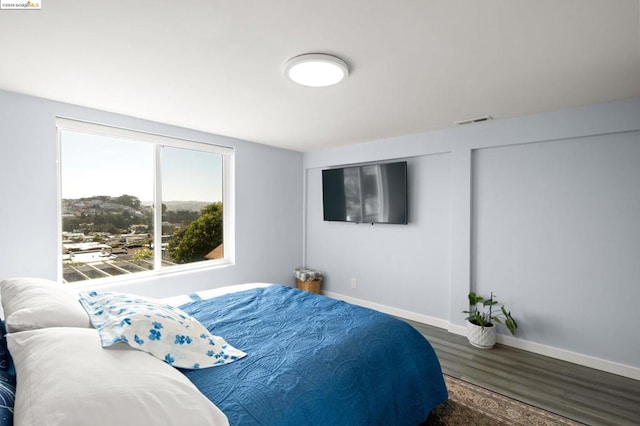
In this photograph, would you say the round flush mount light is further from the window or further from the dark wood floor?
the dark wood floor

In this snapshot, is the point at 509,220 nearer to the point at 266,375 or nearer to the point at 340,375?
the point at 340,375

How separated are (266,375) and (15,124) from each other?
2.93 m

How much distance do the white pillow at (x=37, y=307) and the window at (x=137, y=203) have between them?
5.42 ft

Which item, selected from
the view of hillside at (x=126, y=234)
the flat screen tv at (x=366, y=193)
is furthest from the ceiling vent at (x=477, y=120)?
the view of hillside at (x=126, y=234)

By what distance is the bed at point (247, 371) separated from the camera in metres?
0.87

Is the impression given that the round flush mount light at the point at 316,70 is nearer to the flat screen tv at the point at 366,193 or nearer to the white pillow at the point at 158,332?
the white pillow at the point at 158,332

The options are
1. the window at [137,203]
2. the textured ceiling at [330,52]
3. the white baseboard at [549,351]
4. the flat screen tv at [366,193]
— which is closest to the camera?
the textured ceiling at [330,52]

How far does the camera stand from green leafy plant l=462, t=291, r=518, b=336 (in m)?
3.15

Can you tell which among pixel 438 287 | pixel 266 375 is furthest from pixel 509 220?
pixel 266 375

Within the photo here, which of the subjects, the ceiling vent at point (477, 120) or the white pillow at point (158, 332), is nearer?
the white pillow at point (158, 332)

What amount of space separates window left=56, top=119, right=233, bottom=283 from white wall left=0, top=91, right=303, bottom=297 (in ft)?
0.48

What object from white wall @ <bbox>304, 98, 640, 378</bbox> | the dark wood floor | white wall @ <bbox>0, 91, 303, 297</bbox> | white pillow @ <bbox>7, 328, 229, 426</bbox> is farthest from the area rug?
white wall @ <bbox>0, 91, 303, 297</bbox>

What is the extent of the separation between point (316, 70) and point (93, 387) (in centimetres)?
195

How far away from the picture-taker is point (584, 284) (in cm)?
283
